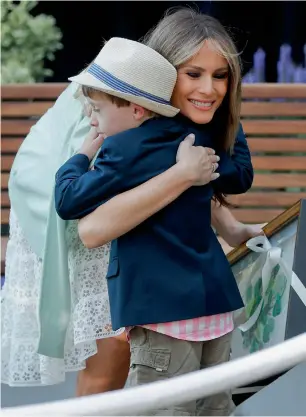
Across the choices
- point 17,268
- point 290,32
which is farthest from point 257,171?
point 17,268

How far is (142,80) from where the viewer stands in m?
2.12

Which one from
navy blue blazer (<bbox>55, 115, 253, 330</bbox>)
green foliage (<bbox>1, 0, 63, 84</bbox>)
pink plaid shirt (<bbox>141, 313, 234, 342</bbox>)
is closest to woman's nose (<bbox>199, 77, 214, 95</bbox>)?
navy blue blazer (<bbox>55, 115, 253, 330</bbox>)

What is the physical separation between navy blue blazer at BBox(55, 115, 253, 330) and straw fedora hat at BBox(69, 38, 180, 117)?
0.18 feet

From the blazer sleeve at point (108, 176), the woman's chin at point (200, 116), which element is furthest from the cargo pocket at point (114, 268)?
the woman's chin at point (200, 116)

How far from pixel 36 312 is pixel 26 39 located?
3.73m

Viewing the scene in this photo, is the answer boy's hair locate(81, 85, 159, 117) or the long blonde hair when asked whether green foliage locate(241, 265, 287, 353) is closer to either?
the long blonde hair

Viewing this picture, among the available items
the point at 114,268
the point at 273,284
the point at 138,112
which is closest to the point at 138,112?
the point at 138,112

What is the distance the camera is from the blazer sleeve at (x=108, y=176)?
207 centimetres

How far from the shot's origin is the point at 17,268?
279 cm

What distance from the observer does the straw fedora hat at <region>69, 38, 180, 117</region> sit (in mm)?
2113

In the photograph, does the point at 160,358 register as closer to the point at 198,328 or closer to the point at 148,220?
the point at 198,328

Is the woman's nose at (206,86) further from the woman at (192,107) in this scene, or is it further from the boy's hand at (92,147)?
the boy's hand at (92,147)

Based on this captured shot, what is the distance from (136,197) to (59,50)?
4789 millimetres

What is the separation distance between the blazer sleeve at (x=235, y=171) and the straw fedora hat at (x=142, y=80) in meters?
0.21
